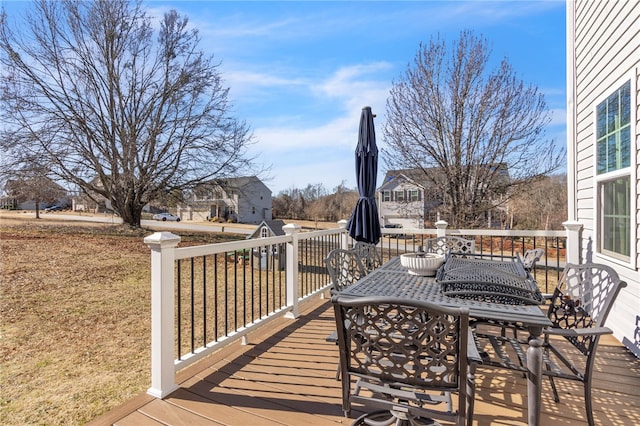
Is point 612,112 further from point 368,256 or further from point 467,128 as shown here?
point 467,128

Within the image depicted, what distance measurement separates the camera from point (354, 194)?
102ft

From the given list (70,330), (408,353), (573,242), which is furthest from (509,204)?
(70,330)

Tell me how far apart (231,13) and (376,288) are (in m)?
5.33

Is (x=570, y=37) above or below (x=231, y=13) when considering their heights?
below

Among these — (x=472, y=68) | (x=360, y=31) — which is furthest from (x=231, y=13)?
(x=472, y=68)

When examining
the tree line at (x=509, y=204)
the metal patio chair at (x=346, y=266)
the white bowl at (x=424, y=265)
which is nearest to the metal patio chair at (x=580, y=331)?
the white bowl at (x=424, y=265)

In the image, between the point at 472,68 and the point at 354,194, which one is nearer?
the point at 472,68

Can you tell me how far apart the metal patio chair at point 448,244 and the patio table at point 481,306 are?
6.02 ft

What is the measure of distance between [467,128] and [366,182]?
6215 mm

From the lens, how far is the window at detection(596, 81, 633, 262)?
297cm

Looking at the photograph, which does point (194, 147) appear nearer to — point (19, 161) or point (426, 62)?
point (19, 161)

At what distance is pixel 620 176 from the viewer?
10.2 ft

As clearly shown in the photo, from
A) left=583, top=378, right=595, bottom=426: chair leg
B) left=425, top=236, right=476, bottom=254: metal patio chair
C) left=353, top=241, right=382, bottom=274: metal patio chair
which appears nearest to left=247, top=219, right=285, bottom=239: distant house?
left=425, top=236, right=476, bottom=254: metal patio chair

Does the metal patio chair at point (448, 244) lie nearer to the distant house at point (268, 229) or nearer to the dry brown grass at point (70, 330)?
the dry brown grass at point (70, 330)
